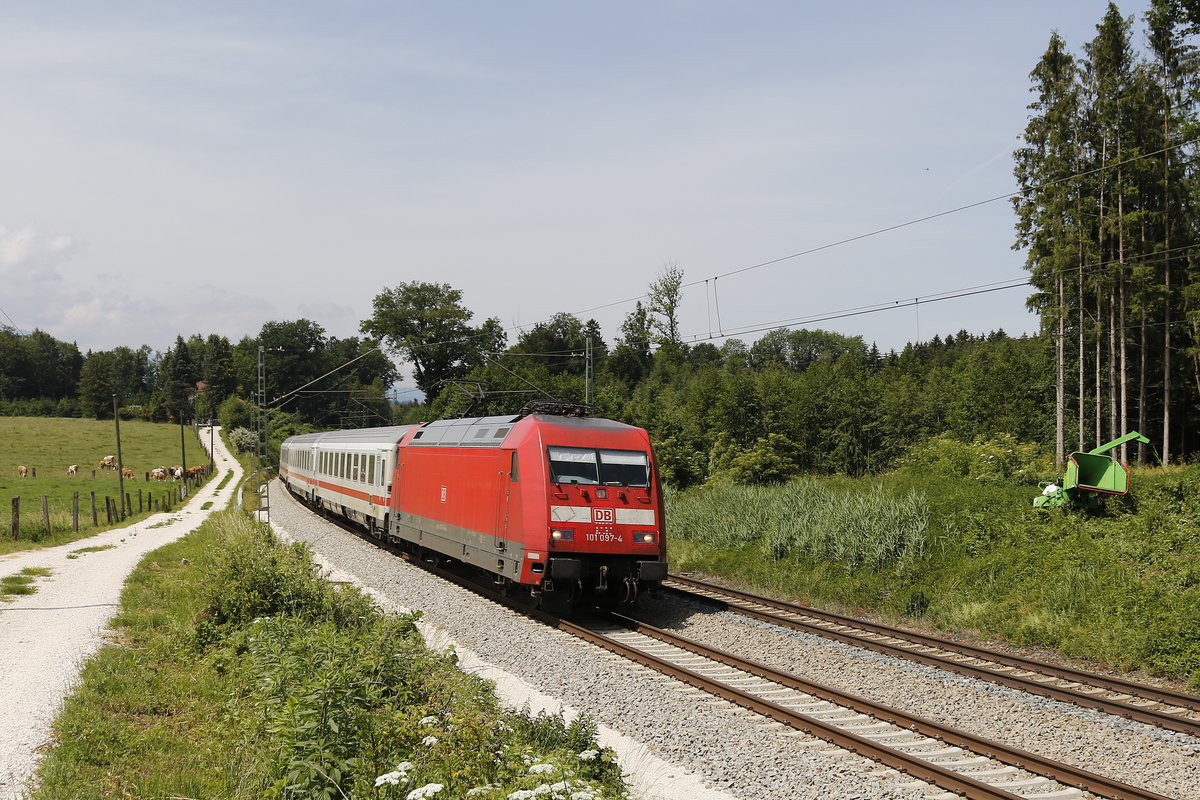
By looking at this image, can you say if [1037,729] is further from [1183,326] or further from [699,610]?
[1183,326]

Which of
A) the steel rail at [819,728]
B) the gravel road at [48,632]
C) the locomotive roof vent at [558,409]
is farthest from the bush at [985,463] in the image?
the gravel road at [48,632]

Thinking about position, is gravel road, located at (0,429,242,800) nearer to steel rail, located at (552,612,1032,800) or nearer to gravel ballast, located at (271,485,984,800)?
gravel ballast, located at (271,485,984,800)

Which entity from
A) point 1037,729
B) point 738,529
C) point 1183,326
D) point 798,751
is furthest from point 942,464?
point 1183,326

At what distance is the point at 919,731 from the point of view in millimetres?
8758

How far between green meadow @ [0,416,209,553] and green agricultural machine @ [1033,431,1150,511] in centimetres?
2403

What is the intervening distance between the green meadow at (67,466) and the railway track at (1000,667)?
1974cm

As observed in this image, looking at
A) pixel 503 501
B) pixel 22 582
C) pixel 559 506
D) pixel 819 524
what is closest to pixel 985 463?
pixel 819 524

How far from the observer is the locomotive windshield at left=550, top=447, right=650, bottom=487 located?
14297mm

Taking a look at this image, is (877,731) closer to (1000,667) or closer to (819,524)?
(1000,667)

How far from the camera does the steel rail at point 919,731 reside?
7074 millimetres

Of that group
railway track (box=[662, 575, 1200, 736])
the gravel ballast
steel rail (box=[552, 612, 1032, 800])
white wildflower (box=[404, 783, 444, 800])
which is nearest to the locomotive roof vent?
the gravel ballast

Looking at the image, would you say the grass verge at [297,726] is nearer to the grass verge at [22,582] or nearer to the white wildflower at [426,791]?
the white wildflower at [426,791]

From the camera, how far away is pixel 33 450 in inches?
2645

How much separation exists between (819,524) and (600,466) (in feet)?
18.6
